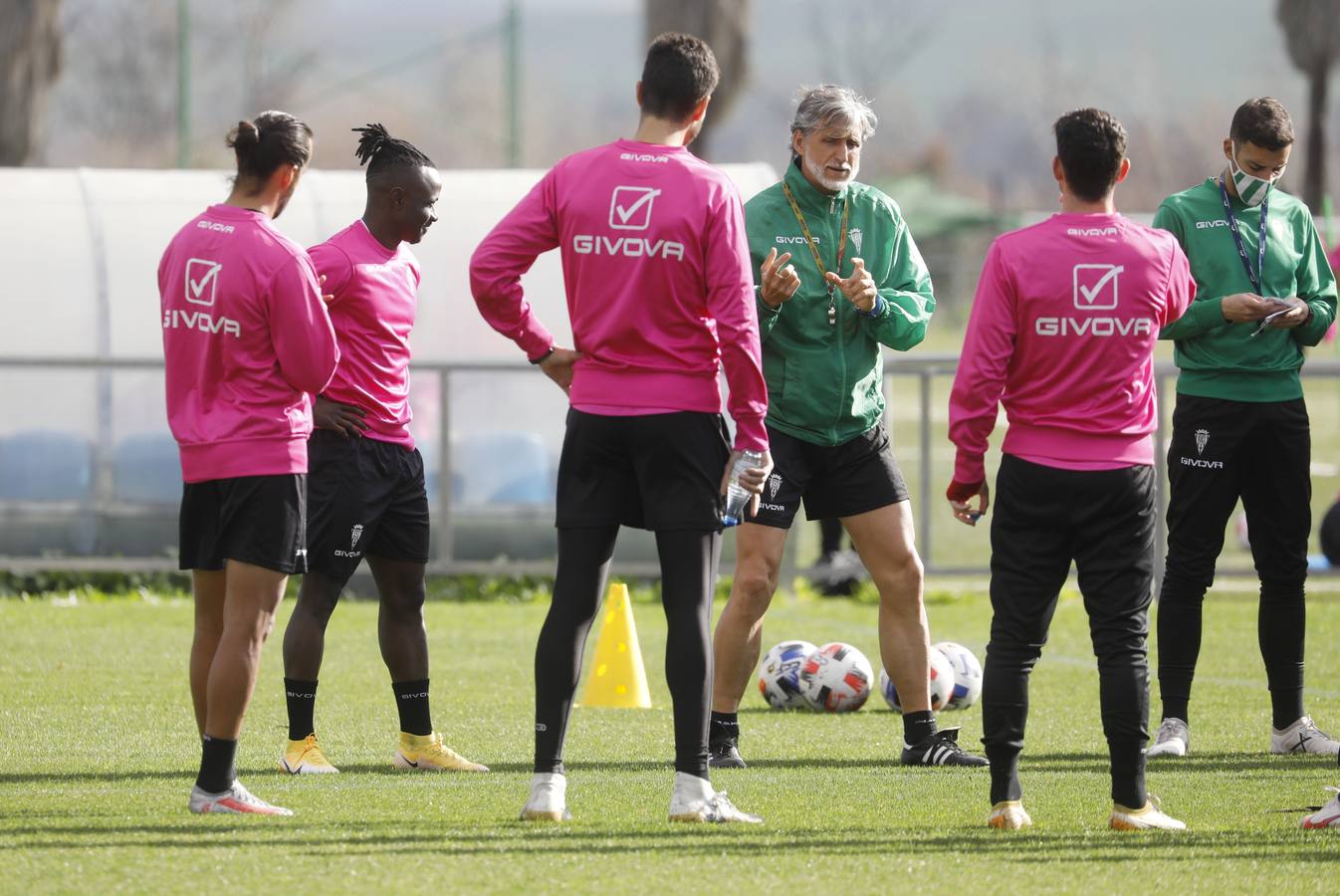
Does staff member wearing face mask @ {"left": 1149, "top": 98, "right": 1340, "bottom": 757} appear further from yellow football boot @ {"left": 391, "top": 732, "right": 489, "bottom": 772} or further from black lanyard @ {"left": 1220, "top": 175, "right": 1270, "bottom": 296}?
yellow football boot @ {"left": 391, "top": 732, "right": 489, "bottom": 772}

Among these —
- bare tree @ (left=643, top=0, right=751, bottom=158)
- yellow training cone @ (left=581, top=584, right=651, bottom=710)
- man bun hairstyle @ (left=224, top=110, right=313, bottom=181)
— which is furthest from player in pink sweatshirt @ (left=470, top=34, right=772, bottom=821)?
bare tree @ (left=643, top=0, right=751, bottom=158)

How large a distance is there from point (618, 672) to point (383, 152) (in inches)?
109

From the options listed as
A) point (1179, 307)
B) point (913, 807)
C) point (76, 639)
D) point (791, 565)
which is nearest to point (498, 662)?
point (76, 639)

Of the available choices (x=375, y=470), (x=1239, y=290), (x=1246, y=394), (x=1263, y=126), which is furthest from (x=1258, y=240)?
(x=375, y=470)

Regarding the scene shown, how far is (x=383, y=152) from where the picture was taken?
23.5 feet

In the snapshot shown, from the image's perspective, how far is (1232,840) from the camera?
5750 millimetres

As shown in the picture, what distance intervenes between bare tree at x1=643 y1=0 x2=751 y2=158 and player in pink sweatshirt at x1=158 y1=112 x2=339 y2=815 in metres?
18.3

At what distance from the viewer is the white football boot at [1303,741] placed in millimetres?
7508

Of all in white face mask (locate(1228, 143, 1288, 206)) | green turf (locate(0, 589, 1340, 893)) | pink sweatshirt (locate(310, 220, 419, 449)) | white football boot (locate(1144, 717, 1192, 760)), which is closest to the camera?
green turf (locate(0, 589, 1340, 893))

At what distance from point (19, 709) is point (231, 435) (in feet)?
9.93

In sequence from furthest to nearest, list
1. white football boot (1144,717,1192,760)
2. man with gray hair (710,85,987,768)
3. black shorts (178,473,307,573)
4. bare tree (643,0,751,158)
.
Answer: bare tree (643,0,751,158), white football boot (1144,717,1192,760), man with gray hair (710,85,987,768), black shorts (178,473,307,573)

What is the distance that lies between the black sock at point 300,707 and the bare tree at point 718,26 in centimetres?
1764

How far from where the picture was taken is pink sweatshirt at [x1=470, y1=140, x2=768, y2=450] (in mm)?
5695

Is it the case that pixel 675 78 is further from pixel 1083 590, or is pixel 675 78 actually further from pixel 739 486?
pixel 1083 590
